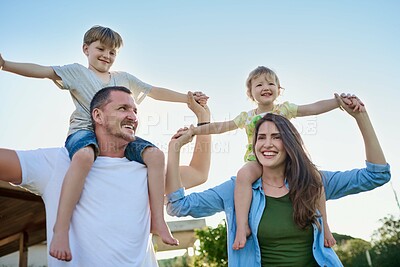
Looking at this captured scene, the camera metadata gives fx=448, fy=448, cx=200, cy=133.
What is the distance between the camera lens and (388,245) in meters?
14.4

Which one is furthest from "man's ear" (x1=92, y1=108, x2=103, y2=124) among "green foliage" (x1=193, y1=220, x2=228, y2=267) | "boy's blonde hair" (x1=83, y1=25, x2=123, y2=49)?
"green foliage" (x1=193, y1=220, x2=228, y2=267)

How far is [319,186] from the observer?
8.49ft

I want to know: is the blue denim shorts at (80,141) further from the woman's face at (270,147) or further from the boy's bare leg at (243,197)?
the woman's face at (270,147)

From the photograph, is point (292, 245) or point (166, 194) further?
point (166, 194)

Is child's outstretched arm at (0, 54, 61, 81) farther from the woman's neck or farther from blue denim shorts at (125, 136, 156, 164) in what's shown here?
the woman's neck

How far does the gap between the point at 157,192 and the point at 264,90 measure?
1562 millimetres

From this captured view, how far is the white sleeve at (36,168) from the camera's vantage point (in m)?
2.14

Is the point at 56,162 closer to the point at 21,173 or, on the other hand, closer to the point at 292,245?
the point at 21,173

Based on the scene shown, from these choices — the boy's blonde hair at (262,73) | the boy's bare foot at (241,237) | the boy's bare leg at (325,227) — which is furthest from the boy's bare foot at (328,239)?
the boy's blonde hair at (262,73)

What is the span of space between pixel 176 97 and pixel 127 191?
111 centimetres

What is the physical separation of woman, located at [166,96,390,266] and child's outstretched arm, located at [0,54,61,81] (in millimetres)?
926

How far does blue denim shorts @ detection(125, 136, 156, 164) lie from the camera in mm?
2400

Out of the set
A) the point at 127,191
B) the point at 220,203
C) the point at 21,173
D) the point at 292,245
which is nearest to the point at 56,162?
the point at 21,173

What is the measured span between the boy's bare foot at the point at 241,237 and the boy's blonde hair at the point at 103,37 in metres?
1.53
